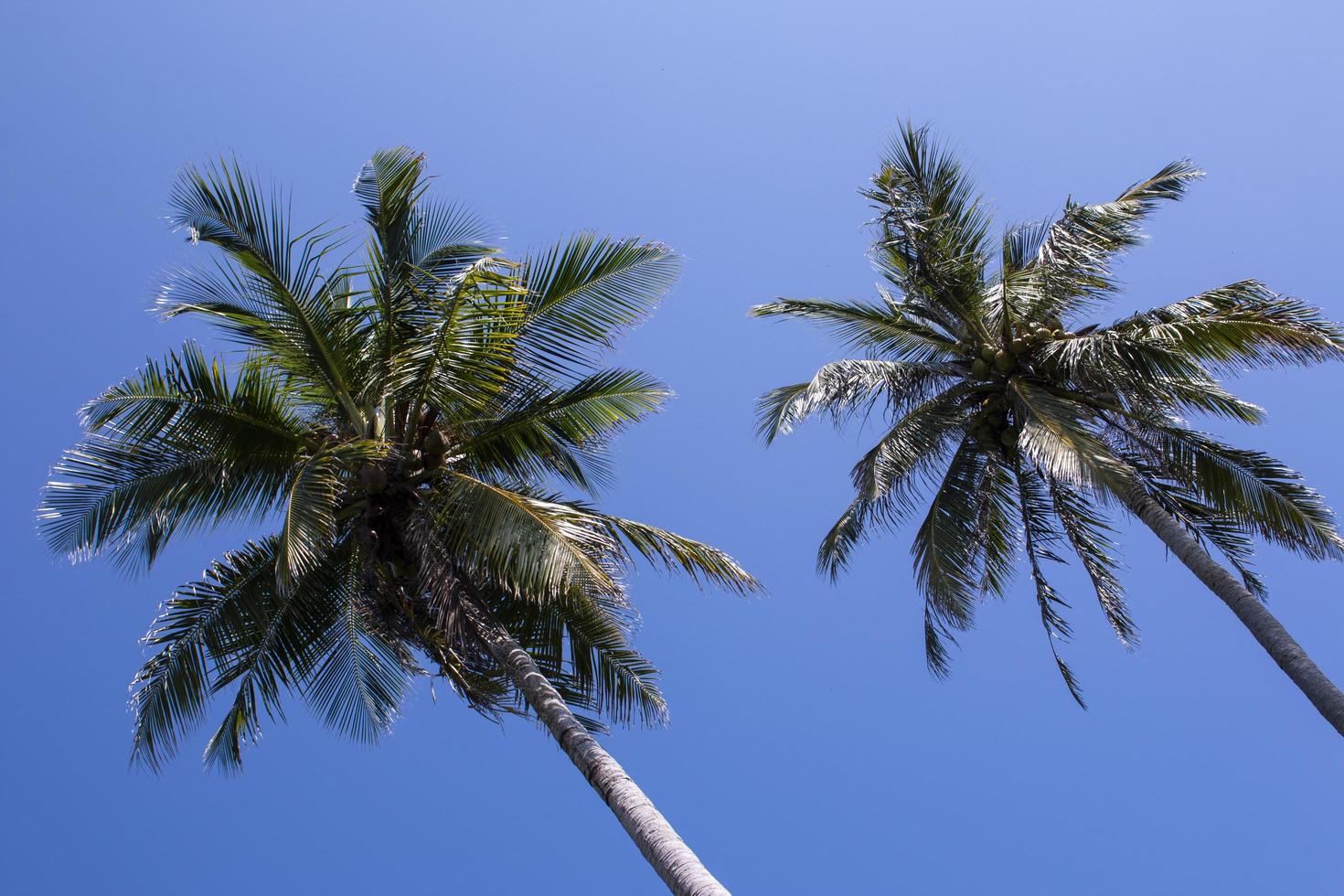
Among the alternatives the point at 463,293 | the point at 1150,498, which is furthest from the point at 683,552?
the point at 1150,498

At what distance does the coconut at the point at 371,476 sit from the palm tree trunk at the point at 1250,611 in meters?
7.47

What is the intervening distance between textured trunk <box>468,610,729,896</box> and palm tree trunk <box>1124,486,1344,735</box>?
6.00 metres

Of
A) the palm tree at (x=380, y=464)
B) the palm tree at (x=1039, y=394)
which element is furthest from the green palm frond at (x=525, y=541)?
the palm tree at (x=1039, y=394)

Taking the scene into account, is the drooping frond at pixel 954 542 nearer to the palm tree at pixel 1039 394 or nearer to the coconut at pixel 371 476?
the palm tree at pixel 1039 394

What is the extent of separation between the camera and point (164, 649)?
1042cm

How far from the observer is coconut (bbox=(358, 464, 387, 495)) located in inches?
418

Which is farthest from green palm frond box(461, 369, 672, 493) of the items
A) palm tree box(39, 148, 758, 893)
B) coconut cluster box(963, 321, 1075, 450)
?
coconut cluster box(963, 321, 1075, 450)

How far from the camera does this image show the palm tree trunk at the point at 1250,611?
10.4 meters

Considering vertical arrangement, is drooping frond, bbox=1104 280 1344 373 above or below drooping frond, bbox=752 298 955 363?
below

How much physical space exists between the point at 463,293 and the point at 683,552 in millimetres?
3296

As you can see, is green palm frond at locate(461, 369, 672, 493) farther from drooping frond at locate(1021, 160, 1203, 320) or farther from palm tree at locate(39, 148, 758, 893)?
drooping frond at locate(1021, 160, 1203, 320)

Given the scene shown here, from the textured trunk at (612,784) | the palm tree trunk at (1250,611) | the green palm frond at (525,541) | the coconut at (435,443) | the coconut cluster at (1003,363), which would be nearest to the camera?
the textured trunk at (612,784)

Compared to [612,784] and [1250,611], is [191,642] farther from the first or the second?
[1250,611]

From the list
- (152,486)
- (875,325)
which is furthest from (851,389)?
(152,486)
